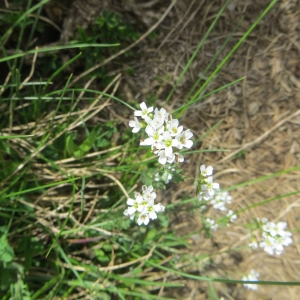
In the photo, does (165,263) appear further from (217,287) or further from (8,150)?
(8,150)

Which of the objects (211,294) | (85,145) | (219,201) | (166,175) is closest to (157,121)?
(166,175)

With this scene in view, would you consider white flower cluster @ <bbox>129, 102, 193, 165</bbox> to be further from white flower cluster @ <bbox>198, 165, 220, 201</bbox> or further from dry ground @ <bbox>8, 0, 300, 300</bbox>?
dry ground @ <bbox>8, 0, 300, 300</bbox>

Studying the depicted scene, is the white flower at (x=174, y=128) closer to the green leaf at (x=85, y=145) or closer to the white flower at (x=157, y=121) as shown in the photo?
the white flower at (x=157, y=121)

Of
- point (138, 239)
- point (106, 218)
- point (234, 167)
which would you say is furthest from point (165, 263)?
point (234, 167)

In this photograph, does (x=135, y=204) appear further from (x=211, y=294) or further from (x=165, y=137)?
(x=211, y=294)

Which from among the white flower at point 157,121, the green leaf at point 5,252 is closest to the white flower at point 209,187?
the white flower at point 157,121

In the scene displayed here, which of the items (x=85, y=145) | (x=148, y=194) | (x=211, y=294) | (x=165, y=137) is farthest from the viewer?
(x=211, y=294)

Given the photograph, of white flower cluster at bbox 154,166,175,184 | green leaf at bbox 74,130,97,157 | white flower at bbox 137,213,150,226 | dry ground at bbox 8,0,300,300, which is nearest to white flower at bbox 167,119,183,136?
white flower cluster at bbox 154,166,175,184
